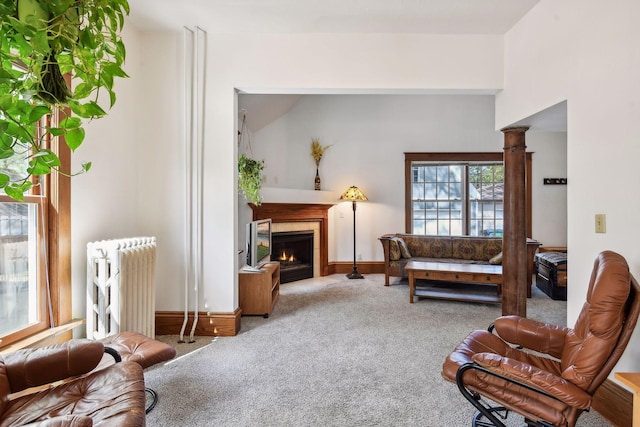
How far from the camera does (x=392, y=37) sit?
300cm

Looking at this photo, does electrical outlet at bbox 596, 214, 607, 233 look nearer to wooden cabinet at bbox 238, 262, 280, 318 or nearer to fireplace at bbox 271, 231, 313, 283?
wooden cabinet at bbox 238, 262, 280, 318

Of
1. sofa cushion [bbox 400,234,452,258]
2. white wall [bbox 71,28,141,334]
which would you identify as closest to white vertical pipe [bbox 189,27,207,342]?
white wall [bbox 71,28,141,334]

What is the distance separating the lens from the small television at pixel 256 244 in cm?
373

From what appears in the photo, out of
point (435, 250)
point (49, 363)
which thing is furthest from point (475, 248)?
point (49, 363)

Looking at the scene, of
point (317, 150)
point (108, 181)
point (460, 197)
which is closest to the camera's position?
point (108, 181)

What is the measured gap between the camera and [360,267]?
6059mm

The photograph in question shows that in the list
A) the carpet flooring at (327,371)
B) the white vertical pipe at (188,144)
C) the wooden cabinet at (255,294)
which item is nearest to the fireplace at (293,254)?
the carpet flooring at (327,371)

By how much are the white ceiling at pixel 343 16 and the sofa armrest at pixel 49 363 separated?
8.26ft

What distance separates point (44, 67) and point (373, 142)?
5900 millimetres

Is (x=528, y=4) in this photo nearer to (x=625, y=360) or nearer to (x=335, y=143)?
(x=625, y=360)

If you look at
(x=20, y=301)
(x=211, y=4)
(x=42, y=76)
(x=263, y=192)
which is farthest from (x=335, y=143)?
(x=42, y=76)

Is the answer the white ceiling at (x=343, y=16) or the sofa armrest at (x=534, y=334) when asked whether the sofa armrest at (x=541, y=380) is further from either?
the white ceiling at (x=343, y=16)

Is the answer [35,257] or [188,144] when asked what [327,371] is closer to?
[35,257]

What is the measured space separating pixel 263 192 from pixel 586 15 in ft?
12.4
